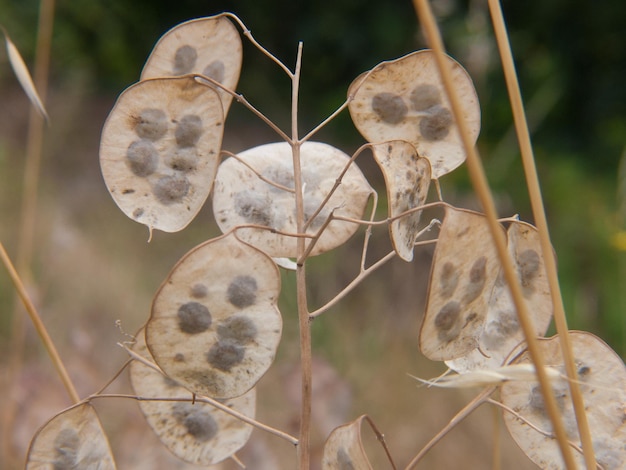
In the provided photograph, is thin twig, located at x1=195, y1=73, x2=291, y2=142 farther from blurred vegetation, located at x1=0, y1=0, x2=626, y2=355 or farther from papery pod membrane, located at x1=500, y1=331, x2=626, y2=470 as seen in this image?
blurred vegetation, located at x1=0, y1=0, x2=626, y2=355

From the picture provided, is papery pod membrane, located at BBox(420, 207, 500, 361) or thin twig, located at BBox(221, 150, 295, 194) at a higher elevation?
thin twig, located at BBox(221, 150, 295, 194)

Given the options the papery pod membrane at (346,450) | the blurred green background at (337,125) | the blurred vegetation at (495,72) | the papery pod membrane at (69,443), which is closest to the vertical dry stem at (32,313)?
the papery pod membrane at (69,443)

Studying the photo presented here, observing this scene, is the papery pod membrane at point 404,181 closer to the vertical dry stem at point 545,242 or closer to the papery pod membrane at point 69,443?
the vertical dry stem at point 545,242

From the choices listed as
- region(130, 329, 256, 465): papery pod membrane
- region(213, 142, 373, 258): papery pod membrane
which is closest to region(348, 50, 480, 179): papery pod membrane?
region(213, 142, 373, 258): papery pod membrane

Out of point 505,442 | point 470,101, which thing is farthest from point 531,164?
point 505,442

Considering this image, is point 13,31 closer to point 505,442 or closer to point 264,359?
point 505,442

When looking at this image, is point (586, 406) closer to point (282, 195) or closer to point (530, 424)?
point (530, 424)

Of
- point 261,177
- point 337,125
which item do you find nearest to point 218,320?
point 261,177
